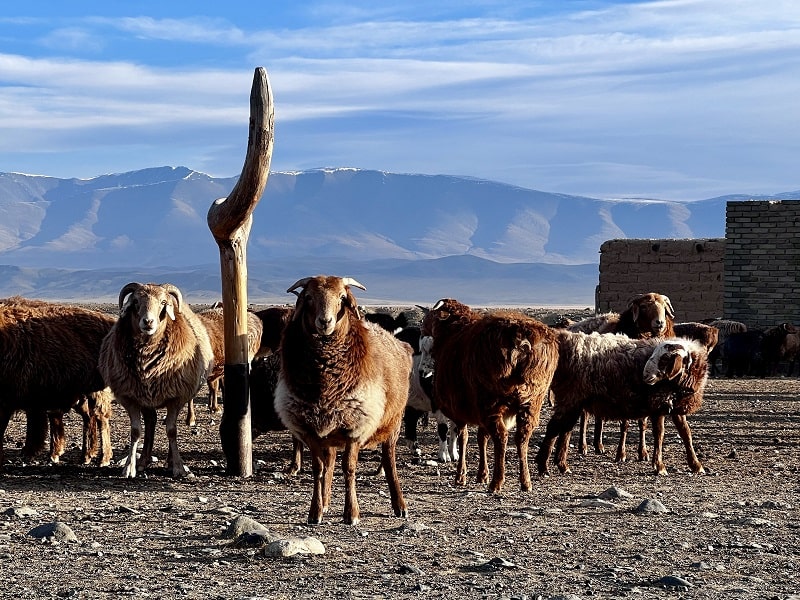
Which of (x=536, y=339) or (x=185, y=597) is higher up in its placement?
(x=536, y=339)

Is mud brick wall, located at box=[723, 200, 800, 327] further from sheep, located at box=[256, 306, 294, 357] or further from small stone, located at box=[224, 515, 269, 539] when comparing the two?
small stone, located at box=[224, 515, 269, 539]

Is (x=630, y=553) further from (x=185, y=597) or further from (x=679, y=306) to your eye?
(x=679, y=306)

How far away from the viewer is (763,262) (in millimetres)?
29297

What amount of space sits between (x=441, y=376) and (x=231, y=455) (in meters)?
2.18

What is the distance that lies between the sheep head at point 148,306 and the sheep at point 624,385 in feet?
12.3

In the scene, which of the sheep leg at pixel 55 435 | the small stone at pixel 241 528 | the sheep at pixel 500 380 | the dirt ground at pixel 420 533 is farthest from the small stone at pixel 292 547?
the sheep leg at pixel 55 435

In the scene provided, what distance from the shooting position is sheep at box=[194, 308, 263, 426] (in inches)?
547

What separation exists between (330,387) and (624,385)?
3.91 metres

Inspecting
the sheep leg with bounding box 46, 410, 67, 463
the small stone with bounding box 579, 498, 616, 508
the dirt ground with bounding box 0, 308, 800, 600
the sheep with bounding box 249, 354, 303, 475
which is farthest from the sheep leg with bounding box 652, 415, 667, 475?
the sheep leg with bounding box 46, 410, 67, 463

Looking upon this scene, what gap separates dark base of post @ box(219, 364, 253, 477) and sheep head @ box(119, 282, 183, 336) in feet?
2.66

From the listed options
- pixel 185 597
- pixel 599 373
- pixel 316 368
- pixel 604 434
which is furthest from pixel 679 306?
pixel 185 597

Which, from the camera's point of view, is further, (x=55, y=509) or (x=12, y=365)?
(x=12, y=365)

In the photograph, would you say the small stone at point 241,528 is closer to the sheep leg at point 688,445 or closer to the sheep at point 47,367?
the sheep at point 47,367

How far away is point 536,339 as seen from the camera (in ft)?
34.8
